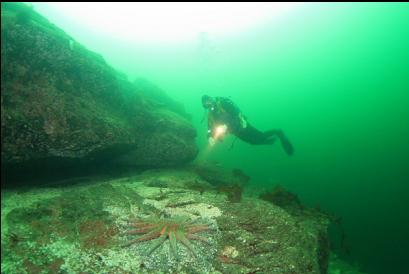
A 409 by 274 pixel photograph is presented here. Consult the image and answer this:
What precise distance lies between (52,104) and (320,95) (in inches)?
5584

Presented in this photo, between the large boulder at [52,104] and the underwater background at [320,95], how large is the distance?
3387mm

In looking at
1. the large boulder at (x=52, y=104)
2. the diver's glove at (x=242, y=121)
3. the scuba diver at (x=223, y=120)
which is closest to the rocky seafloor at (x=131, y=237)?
the large boulder at (x=52, y=104)

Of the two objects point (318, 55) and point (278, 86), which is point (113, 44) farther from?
point (318, 55)

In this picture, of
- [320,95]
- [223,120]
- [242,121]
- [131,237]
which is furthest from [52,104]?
[320,95]

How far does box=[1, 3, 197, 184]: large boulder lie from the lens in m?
5.41

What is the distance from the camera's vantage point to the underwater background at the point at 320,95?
25744 mm

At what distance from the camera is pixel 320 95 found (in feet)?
436

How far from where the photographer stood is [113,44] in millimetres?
124312

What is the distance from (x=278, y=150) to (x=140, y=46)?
98401 millimetres

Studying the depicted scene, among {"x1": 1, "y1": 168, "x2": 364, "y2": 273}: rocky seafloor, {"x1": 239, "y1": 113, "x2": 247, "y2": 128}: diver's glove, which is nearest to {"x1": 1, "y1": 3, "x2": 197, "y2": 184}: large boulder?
{"x1": 1, "y1": 168, "x2": 364, "y2": 273}: rocky seafloor

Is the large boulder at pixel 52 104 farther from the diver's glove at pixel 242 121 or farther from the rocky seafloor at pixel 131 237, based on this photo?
the diver's glove at pixel 242 121

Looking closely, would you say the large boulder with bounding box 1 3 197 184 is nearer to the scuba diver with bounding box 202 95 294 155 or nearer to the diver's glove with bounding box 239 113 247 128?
the scuba diver with bounding box 202 95 294 155

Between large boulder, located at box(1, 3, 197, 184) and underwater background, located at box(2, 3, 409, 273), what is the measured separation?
3387 millimetres

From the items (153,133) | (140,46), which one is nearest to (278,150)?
(153,133)
